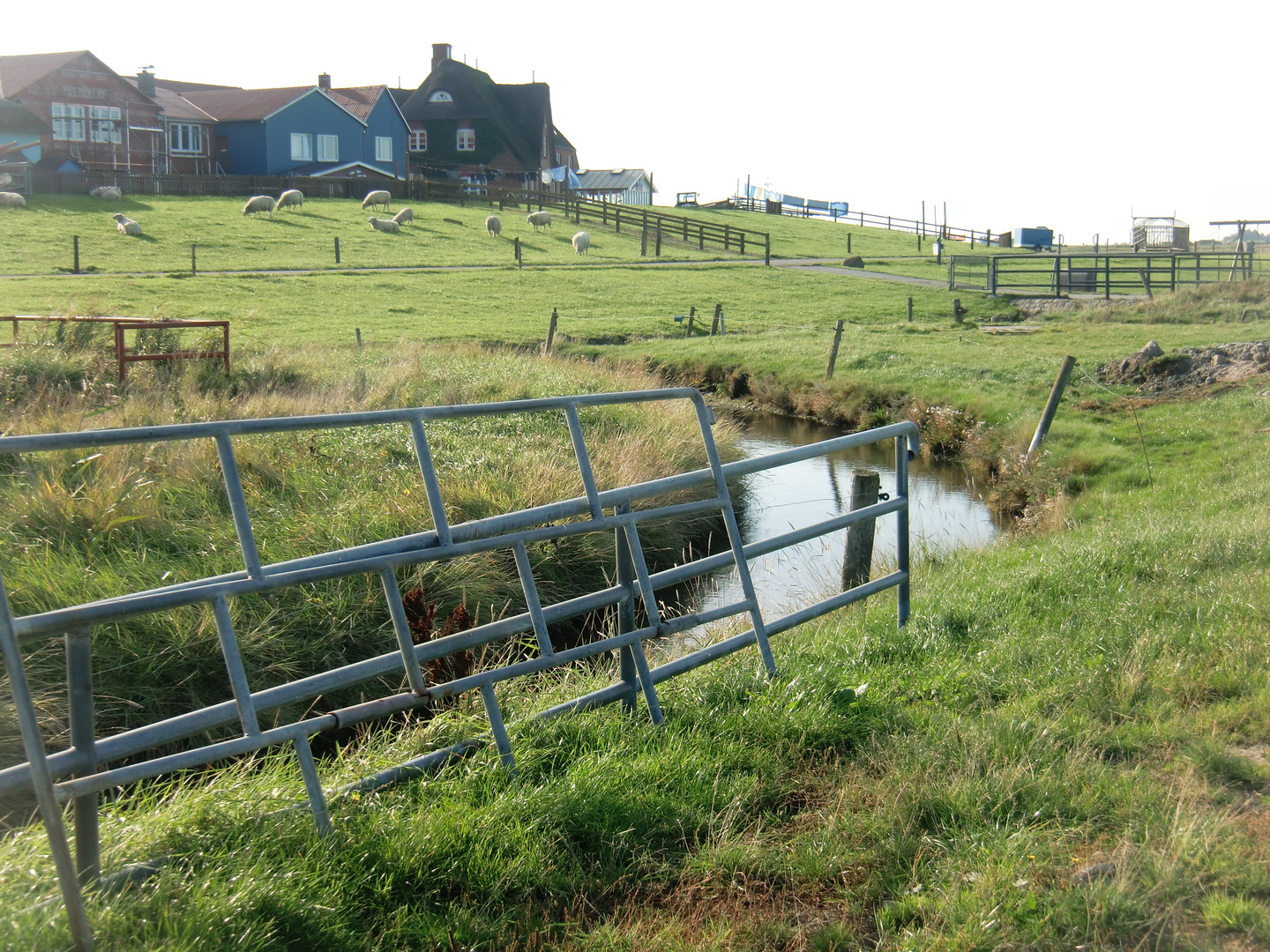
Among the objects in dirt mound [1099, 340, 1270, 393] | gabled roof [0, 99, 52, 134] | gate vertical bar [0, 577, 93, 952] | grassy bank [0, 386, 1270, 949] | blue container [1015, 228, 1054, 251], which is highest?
gabled roof [0, 99, 52, 134]

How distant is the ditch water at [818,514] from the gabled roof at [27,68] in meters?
51.9

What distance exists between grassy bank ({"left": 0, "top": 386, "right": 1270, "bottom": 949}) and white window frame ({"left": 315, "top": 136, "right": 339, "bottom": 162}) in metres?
65.3

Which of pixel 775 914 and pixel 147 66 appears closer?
pixel 775 914

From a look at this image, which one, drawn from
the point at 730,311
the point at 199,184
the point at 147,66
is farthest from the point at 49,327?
the point at 147,66

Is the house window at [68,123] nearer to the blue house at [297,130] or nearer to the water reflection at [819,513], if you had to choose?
the blue house at [297,130]

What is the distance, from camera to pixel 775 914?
11.2 ft

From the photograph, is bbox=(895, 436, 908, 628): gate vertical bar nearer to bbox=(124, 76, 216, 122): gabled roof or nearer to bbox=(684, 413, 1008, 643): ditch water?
bbox=(684, 413, 1008, 643): ditch water

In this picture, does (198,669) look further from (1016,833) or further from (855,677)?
(1016,833)

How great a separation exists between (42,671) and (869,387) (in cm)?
1584

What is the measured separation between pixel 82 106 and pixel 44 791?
63935 millimetres

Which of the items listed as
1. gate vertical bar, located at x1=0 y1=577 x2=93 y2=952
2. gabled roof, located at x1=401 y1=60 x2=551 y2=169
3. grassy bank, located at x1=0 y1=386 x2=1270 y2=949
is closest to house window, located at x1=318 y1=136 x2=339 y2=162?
gabled roof, located at x1=401 y1=60 x2=551 y2=169

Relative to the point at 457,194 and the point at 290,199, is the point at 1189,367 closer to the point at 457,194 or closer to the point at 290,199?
the point at 290,199

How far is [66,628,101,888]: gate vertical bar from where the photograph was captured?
3.05 metres

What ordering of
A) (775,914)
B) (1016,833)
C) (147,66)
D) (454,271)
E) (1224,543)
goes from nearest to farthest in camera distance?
(775,914) < (1016,833) < (1224,543) < (454,271) < (147,66)
